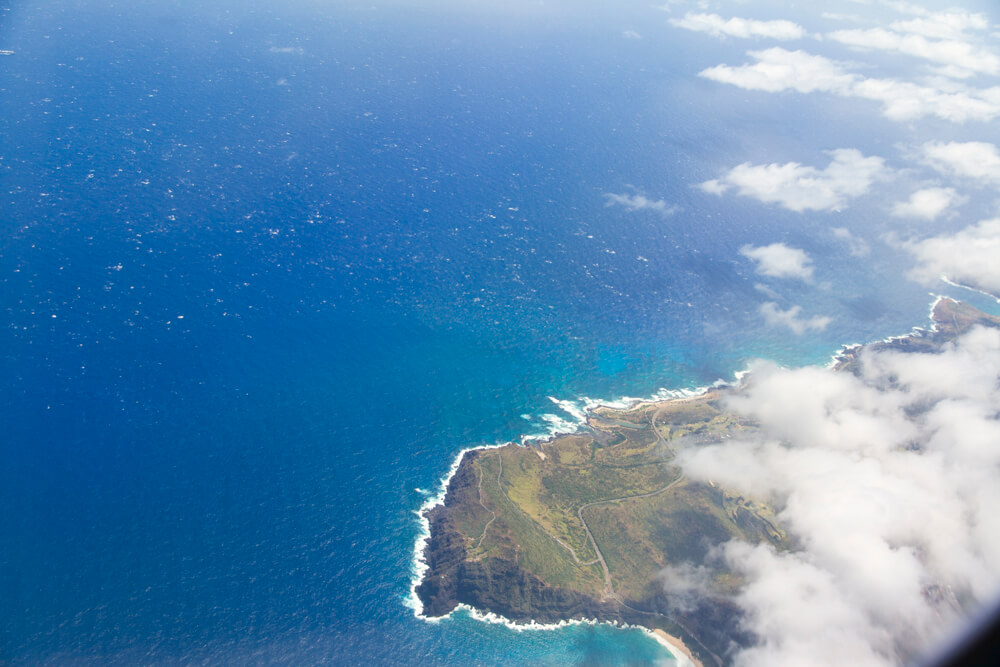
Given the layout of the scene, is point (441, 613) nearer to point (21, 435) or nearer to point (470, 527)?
point (470, 527)

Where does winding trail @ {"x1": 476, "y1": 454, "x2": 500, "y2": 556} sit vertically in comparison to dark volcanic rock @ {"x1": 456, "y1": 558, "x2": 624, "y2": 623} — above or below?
above

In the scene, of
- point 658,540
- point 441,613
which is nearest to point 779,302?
point 658,540

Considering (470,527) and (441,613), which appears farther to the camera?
(470,527)

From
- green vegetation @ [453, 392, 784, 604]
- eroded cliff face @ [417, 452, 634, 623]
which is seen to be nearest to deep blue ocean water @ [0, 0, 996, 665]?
eroded cliff face @ [417, 452, 634, 623]

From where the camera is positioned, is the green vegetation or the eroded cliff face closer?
the eroded cliff face

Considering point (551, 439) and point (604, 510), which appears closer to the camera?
point (604, 510)

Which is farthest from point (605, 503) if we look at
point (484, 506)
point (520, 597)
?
point (520, 597)

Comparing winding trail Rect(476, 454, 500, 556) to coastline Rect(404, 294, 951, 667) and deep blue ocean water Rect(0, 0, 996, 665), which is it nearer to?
coastline Rect(404, 294, 951, 667)

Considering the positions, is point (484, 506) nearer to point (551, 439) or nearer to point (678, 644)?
point (551, 439)
